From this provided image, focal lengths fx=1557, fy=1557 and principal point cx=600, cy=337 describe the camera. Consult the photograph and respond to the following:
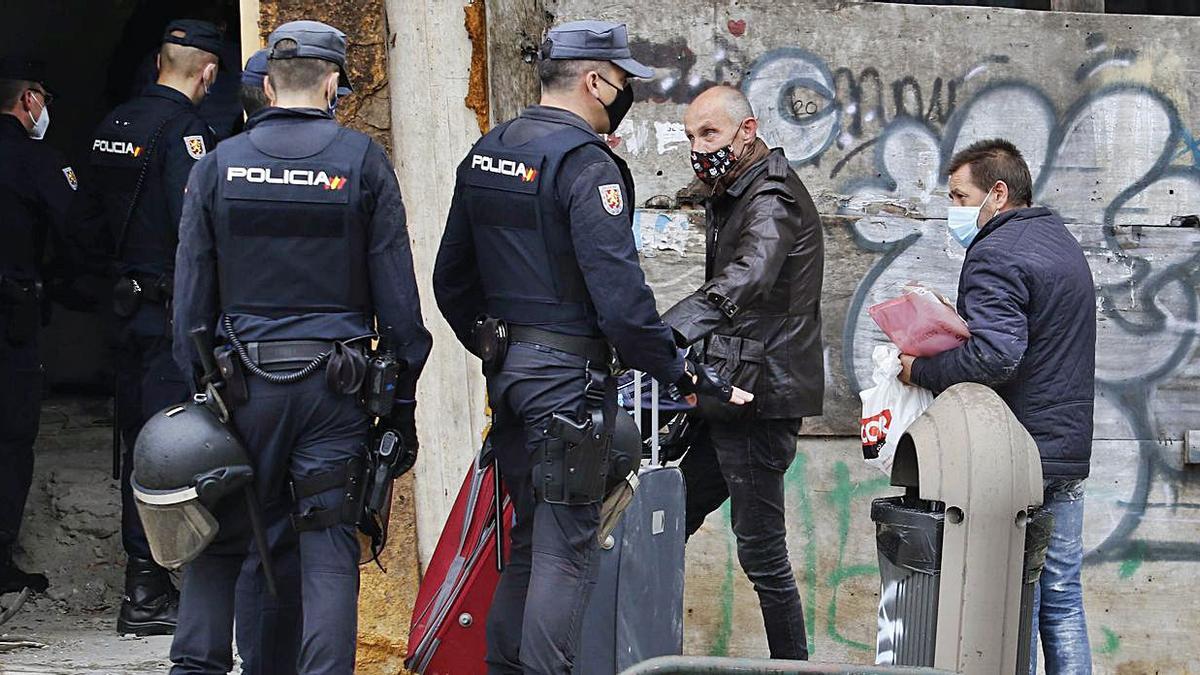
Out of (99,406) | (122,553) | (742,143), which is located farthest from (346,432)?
(99,406)

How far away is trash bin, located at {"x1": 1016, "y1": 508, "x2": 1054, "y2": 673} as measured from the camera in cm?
402

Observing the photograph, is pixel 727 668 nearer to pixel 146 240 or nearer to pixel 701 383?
pixel 701 383

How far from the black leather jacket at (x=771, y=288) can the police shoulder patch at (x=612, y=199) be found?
34.3 inches

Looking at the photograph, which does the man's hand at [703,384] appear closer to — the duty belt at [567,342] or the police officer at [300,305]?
the duty belt at [567,342]

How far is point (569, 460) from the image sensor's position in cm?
399

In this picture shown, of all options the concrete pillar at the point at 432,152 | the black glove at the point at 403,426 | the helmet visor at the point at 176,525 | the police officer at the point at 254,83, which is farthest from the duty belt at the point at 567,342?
the concrete pillar at the point at 432,152

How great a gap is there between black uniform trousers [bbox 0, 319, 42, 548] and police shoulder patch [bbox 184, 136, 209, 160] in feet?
3.10

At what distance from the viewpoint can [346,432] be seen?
397cm

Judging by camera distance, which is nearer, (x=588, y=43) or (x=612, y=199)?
(x=612, y=199)

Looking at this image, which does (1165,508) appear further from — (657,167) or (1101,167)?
(657,167)

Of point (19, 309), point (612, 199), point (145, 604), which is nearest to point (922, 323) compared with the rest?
point (612, 199)

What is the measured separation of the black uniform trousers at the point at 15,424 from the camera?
5727mm

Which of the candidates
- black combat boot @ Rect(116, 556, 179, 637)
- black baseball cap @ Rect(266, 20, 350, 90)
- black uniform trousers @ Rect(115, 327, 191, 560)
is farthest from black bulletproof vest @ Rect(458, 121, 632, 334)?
black combat boot @ Rect(116, 556, 179, 637)

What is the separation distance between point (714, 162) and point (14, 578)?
3.16 metres
